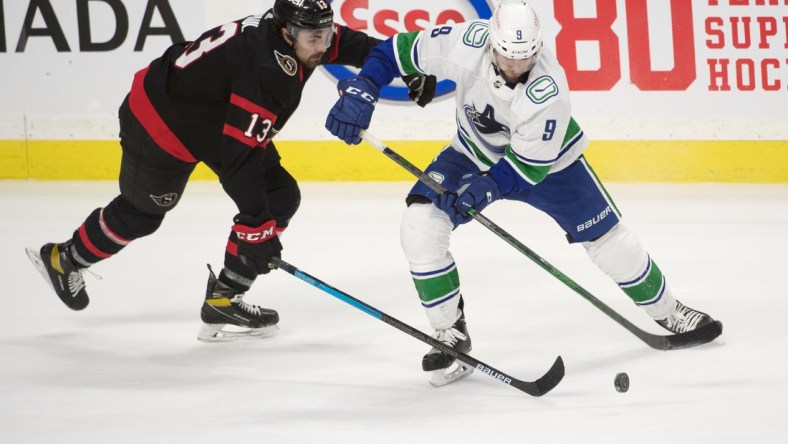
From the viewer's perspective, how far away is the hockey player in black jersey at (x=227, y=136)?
3180 mm

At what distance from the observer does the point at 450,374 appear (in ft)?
10.4

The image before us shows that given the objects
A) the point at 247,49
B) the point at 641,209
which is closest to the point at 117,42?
the point at 641,209

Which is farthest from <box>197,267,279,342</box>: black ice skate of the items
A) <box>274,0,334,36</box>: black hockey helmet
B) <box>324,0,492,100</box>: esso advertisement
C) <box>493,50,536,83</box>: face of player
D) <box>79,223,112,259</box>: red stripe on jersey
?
<box>324,0,492,100</box>: esso advertisement

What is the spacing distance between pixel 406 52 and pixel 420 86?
0.13 metres

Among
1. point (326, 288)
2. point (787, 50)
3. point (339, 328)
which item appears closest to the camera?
point (326, 288)

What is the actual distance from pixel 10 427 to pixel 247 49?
122cm

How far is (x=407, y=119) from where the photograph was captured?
6535mm

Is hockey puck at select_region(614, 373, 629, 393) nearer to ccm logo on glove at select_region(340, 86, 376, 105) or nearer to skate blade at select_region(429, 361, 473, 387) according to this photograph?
skate blade at select_region(429, 361, 473, 387)

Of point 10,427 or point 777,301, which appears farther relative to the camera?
point 777,301

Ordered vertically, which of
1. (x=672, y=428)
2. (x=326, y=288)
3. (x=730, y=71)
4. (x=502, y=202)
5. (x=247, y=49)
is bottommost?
(x=502, y=202)

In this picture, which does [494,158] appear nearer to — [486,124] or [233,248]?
[486,124]

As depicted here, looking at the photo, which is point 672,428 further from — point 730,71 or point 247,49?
point 730,71

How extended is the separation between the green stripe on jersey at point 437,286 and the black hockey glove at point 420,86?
22.9 inches

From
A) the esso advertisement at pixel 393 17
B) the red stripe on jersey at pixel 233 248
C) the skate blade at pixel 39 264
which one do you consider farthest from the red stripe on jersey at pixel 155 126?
the esso advertisement at pixel 393 17
